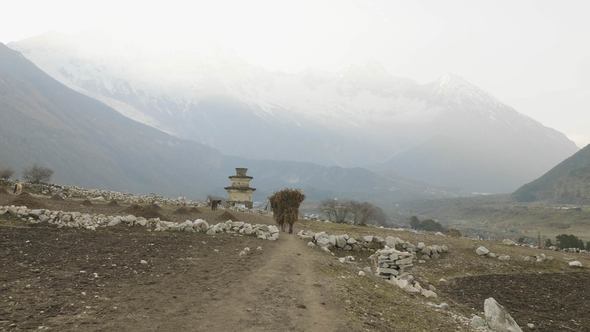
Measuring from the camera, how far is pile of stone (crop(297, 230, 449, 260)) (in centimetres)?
3093

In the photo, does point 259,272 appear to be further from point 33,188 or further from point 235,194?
point 235,194

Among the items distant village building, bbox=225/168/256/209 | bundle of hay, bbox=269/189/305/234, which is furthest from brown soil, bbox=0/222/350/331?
distant village building, bbox=225/168/256/209

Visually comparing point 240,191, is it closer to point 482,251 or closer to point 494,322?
point 482,251

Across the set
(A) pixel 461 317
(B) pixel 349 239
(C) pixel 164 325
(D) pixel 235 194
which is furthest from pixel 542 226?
(C) pixel 164 325

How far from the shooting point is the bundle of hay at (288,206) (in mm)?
35812

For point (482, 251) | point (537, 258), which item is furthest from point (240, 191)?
point (537, 258)

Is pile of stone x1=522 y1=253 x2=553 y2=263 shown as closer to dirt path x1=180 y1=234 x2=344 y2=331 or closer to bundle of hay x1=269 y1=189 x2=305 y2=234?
bundle of hay x1=269 y1=189 x2=305 y2=234

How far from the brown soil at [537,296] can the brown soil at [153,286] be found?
27.5ft

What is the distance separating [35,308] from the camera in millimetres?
12219

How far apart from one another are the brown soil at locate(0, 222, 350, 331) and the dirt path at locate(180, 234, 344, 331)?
0.10 ft

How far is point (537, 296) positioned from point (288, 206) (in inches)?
703

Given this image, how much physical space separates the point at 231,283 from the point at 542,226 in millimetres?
149304

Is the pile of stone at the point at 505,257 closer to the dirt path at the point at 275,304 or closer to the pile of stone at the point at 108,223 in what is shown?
the pile of stone at the point at 108,223

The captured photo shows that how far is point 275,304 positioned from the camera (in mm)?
14508
